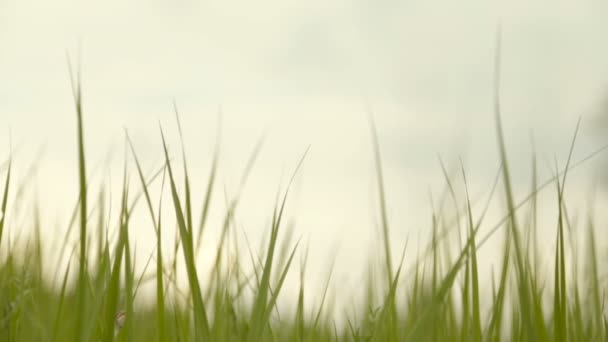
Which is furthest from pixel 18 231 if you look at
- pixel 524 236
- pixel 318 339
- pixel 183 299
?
pixel 524 236

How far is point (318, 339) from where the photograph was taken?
190 cm

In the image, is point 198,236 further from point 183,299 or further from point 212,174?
point 183,299

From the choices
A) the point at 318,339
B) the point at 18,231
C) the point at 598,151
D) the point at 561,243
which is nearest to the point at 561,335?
the point at 561,243

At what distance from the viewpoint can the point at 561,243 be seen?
1.15 m

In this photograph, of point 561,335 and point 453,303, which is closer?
point 561,335

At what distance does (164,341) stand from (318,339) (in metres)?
0.88

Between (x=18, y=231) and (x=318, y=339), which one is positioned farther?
(x=18, y=231)

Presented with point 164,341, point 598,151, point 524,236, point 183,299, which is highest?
point 598,151

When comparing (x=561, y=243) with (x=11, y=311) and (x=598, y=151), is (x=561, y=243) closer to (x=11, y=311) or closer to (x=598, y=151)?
(x=598, y=151)

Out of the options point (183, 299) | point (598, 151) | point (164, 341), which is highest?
point (598, 151)

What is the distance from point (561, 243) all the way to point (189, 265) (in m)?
0.61

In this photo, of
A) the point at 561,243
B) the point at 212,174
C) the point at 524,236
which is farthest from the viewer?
the point at 524,236

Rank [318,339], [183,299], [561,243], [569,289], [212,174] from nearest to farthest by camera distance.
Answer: [561,243], [212,174], [183,299], [318,339], [569,289]

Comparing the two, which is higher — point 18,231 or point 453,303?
point 18,231
